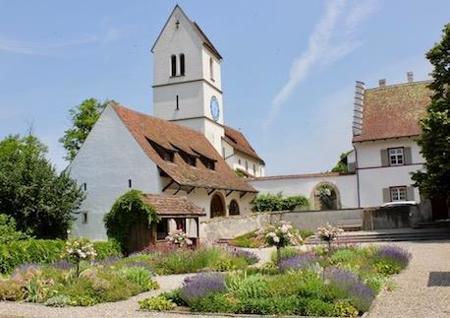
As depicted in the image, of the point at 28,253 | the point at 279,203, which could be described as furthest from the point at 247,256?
the point at 279,203

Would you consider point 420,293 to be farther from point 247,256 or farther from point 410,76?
point 410,76

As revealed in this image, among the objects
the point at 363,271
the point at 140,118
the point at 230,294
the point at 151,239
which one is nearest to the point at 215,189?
the point at 140,118

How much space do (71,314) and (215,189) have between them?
22.8m

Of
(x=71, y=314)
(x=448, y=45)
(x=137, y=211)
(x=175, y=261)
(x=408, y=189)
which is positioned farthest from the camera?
(x=408, y=189)

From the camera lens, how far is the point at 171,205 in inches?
975

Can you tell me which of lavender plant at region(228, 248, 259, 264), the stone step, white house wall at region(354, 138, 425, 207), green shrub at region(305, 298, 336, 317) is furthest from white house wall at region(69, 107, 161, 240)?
green shrub at region(305, 298, 336, 317)

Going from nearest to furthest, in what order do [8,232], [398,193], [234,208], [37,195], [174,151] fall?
[8,232]
[37,195]
[174,151]
[398,193]
[234,208]

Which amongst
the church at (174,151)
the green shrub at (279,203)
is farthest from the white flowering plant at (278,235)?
the green shrub at (279,203)

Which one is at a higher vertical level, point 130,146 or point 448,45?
point 448,45

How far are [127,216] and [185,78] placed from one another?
22.1 metres

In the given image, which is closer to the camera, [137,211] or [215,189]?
[137,211]

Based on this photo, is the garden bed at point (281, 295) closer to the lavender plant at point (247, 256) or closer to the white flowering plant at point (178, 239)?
the lavender plant at point (247, 256)

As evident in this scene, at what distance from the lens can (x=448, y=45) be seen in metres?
26.6

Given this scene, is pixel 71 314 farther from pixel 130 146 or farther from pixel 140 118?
pixel 140 118
